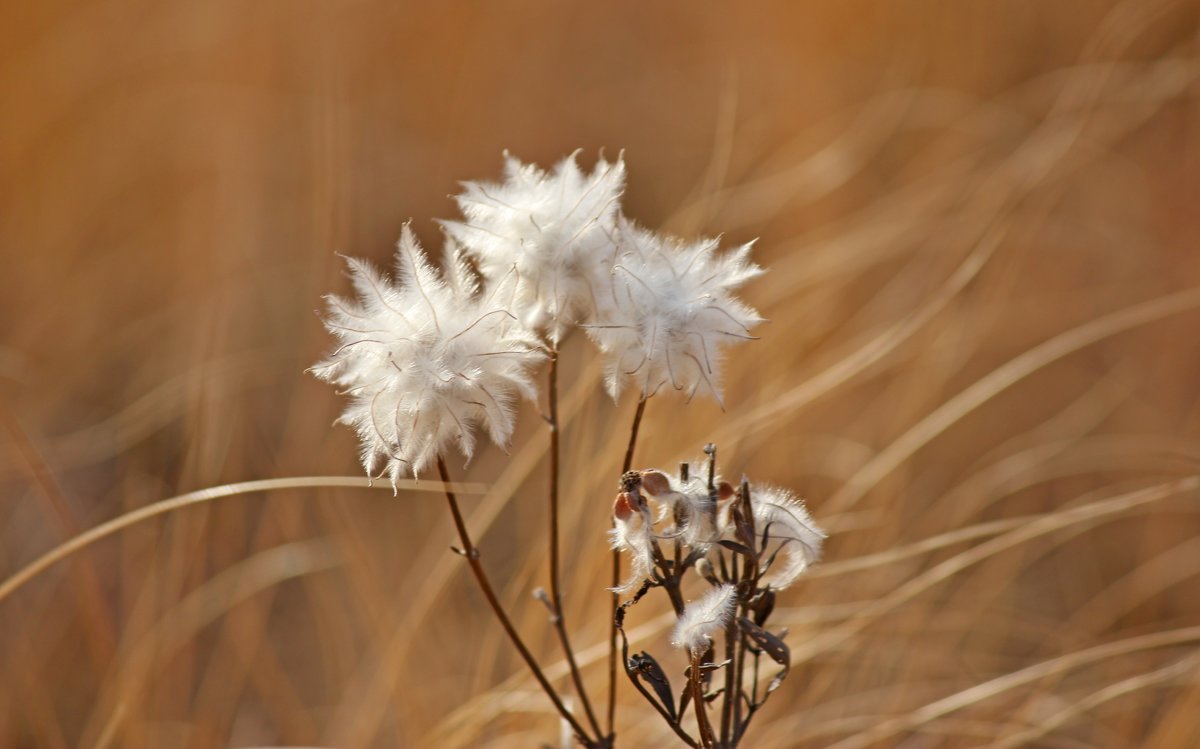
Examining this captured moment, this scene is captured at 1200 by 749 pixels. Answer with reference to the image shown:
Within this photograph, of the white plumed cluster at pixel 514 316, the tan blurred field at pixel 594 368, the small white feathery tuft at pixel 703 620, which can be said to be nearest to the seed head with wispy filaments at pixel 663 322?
the white plumed cluster at pixel 514 316

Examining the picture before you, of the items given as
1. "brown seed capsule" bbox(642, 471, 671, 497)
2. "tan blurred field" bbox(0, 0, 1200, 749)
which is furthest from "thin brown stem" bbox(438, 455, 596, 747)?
"tan blurred field" bbox(0, 0, 1200, 749)

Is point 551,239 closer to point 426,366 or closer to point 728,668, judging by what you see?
point 426,366

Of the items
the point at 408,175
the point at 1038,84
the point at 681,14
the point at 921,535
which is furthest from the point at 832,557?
the point at 681,14

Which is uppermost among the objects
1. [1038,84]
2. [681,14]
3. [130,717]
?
[681,14]

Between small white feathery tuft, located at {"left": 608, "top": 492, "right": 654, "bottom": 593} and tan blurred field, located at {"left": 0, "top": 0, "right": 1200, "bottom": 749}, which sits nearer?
small white feathery tuft, located at {"left": 608, "top": 492, "right": 654, "bottom": 593}

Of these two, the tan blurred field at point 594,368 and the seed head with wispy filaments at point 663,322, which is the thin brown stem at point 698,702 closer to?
the seed head with wispy filaments at point 663,322

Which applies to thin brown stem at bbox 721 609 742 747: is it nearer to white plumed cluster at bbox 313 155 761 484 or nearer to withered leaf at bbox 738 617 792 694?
withered leaf at bbox 738 617 792 694

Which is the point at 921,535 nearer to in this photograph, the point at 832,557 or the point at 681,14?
the point at 832,557
